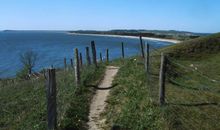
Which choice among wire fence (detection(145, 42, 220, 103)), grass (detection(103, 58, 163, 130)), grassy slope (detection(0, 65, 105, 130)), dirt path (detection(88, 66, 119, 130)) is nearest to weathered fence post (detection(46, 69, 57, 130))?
grassy slope (detection(0, 65, 105, 130))

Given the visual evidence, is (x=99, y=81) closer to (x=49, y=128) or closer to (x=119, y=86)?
(x=119, y=86)

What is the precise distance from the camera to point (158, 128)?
13367mm

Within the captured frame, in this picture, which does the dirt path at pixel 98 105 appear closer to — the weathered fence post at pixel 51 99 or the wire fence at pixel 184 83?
the weathered fence post at pixel 51 99

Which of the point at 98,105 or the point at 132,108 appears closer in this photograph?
the point at 132,108

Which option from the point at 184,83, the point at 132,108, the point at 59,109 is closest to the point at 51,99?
the point at 59,109

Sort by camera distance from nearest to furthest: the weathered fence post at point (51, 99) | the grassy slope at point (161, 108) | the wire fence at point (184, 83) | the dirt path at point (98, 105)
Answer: the weathered fence post at point (51, 99)
the grassy slope at point (161, 108)
the dirt path at point (98, 105)
the wire fence at point (184, 83)

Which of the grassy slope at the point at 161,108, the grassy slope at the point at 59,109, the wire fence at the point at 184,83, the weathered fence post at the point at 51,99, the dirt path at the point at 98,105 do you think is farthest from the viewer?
the wire fence at the point at 184,83

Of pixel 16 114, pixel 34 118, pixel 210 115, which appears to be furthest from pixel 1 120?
pixel 210 115

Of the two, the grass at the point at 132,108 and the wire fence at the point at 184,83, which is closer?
the grass at the point at 132,108

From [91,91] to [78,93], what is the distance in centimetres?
114

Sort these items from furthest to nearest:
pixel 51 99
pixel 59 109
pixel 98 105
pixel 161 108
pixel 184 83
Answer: pixel 184 83, pixel 98 105, pixel 59 109, pixel 161 108, pixel 51 99

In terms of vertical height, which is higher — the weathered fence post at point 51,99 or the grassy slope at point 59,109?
the weathered fence post at point 51,99

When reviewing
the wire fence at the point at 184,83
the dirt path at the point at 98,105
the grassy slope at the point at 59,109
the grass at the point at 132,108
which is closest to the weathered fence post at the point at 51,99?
the grassy slope at the point at 59,109

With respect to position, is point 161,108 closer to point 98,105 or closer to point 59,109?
point 98,105
